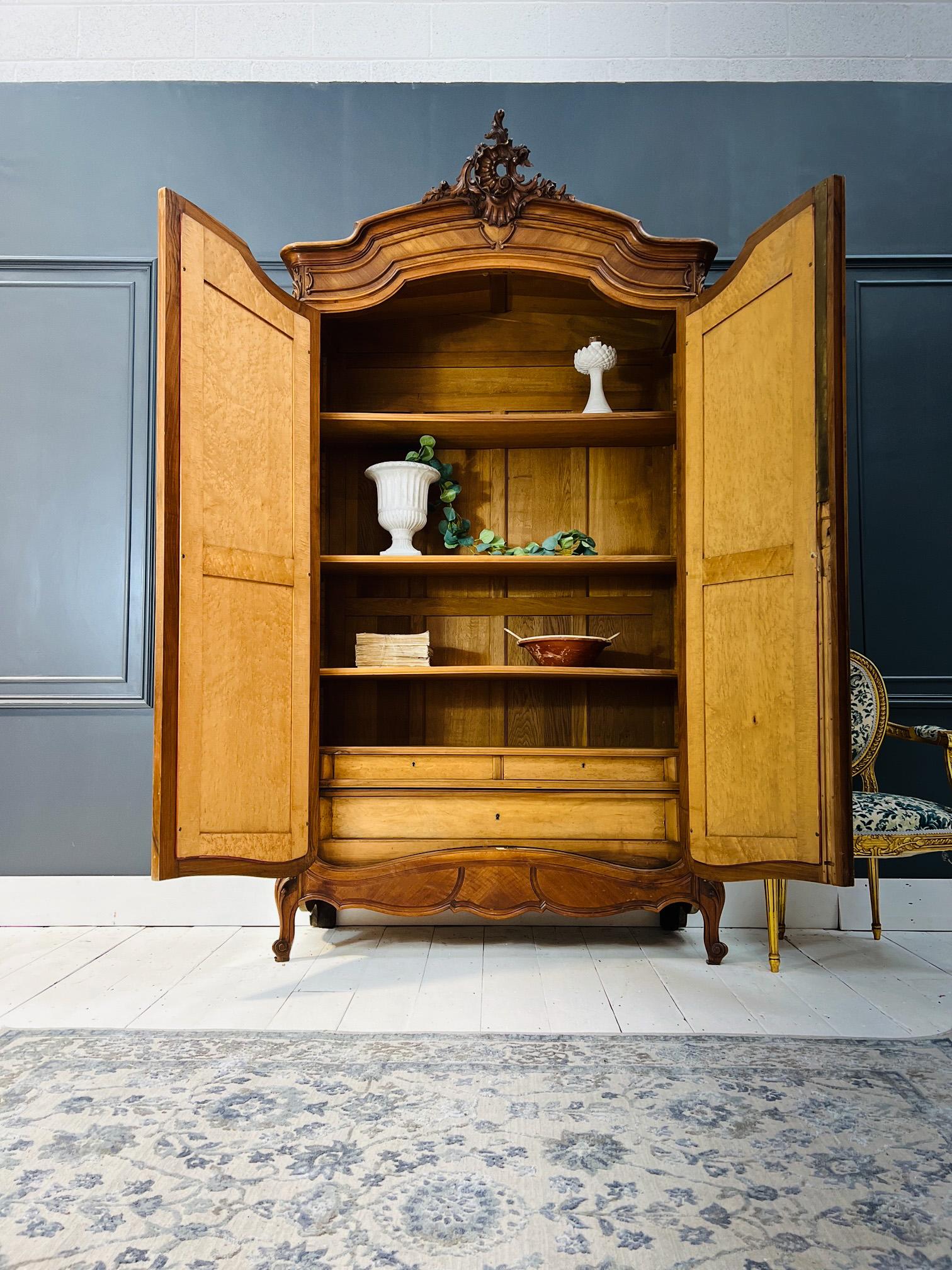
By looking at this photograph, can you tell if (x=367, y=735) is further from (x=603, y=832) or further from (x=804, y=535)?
(x=804, y=535)

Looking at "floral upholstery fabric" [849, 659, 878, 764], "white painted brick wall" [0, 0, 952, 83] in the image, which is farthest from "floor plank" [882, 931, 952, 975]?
"white painted brick wall" [0, 0, 952, 83]

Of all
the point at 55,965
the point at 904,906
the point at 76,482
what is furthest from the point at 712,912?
the point at 76,482

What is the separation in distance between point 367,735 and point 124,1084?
1.43m

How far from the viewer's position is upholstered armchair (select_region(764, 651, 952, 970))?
2.20 metres

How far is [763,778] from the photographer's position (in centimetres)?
208

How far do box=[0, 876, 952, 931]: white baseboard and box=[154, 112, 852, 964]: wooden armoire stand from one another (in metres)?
0.31

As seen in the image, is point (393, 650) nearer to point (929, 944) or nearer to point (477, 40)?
point (929, 944)

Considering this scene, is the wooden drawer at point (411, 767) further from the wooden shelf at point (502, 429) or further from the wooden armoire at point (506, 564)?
the wooden shelf at point (502, 429)

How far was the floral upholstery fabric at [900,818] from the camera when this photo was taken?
220 centimetres

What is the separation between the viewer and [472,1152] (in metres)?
1.27

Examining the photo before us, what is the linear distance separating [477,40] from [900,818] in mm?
2949

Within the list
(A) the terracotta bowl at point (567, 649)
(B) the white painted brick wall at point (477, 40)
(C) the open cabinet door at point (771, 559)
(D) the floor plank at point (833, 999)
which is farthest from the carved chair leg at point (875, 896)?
(B) the white painted brick wall at point (477, 40)

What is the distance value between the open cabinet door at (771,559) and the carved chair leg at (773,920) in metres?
0.24

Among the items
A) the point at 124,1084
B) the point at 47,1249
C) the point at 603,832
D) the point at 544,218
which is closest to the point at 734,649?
the point at 603,832
